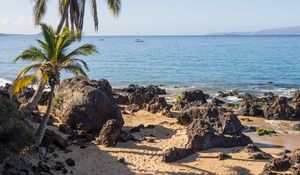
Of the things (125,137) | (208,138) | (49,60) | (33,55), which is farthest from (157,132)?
(33,55)

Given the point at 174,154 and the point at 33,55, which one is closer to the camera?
the point at 33,55

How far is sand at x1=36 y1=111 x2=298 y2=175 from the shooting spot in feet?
70.3

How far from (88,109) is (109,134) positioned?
9.04 feet

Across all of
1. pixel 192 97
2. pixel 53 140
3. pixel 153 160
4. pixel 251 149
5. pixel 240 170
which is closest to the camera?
pixel 240 170

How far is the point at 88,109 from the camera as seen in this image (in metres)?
27.1

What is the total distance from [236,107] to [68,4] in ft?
68.1

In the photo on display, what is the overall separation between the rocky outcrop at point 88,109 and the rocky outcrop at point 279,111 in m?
14.3

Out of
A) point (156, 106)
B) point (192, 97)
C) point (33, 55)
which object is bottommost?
point (156, 106)

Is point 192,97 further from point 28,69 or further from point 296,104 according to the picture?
point 28,69

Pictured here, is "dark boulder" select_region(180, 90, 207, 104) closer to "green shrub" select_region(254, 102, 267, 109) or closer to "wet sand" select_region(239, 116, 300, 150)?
"green shrub" select_region(254, 102, 267, 109)

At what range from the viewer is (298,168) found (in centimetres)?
2011

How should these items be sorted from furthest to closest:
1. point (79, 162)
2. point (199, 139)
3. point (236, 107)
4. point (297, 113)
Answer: point (236, 107) < point (297, 113) < point (199, 139) < point (79, 162)

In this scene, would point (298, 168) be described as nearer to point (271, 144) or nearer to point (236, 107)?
point (271, 144)

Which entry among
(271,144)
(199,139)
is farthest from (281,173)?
(271,144)
